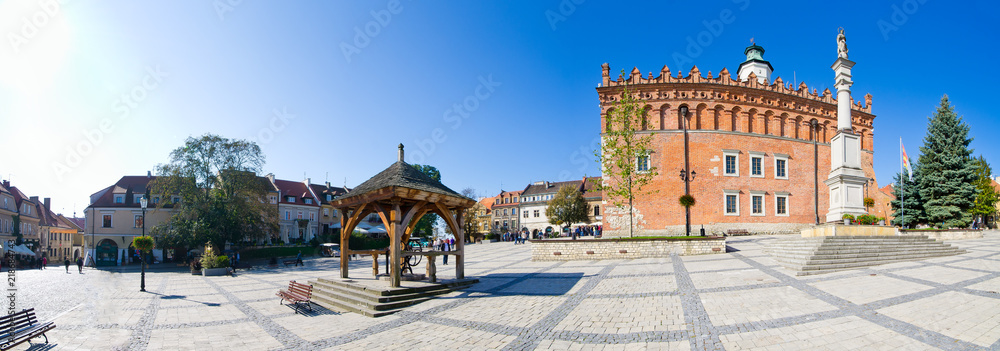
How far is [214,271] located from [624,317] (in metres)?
21.8

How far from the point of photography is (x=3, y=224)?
40625 millimetres

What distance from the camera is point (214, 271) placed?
72.6ft

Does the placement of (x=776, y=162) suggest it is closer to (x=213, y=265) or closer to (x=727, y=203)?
(x=727, y=203)

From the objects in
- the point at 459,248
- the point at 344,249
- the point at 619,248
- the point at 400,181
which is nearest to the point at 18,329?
the point at 344,249

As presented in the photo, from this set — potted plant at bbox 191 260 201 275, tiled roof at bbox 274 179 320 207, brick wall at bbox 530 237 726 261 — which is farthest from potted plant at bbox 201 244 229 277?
tiled roof at bbox 274 179 320 207

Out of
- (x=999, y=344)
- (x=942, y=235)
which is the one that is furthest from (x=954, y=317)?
(x=942, y=235)

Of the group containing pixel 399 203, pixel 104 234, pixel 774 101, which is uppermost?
pixel 774 101

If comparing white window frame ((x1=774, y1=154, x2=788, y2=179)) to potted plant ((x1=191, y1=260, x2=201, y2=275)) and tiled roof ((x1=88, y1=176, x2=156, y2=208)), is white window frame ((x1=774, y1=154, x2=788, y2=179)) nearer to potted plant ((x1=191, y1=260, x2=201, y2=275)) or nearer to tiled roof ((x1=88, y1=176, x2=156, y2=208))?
potted plant ((x1=191, y1=260, x2=201, y2=275))

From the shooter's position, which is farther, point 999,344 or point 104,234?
point 104,234

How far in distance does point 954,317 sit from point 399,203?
10.9 metres

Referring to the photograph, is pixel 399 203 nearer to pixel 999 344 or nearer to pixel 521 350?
pixel 521 350

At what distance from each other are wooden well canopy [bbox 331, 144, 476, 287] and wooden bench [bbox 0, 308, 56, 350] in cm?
621

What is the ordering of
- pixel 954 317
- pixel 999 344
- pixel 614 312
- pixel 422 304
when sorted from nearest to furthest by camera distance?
pixel 999 344
pixel 954 317
pixel 614 312
pixel 422 304

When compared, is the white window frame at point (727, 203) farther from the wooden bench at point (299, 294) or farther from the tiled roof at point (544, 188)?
the tiled roof at point (544, 188)
